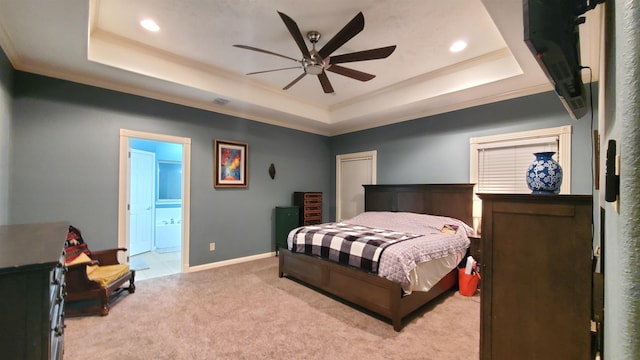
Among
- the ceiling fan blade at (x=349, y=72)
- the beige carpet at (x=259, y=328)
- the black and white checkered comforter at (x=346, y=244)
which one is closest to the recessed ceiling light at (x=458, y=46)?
the ceiling fan blade at (x=349, y=72)

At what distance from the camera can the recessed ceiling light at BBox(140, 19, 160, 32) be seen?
2.60 metres

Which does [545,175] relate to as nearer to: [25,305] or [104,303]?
[25,305]

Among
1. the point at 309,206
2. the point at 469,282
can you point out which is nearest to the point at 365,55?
the point at 469,282

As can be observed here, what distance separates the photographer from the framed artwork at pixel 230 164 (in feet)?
14.3

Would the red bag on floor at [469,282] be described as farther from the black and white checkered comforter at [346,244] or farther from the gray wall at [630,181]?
the gray wall at [630,181]

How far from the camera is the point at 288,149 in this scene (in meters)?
5.34

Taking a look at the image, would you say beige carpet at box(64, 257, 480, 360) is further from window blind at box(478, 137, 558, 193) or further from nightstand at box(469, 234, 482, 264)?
window blind at box(478, 137, 558, 193)

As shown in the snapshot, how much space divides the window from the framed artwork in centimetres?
362

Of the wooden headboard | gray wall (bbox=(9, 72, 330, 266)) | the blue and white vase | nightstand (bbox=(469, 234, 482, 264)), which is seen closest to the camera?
the blue and white vase

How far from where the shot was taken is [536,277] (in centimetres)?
148

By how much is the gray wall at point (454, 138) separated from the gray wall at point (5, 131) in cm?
482

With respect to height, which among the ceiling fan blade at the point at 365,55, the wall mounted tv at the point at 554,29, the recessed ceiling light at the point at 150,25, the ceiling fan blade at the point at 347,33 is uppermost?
the recessed ceiling light at the point at 150,25

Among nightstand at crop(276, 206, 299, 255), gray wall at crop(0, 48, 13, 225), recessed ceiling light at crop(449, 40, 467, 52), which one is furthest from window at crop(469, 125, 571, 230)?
gray wall at crop(0, 48, 13, 225)

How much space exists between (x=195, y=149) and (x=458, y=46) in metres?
3.81
